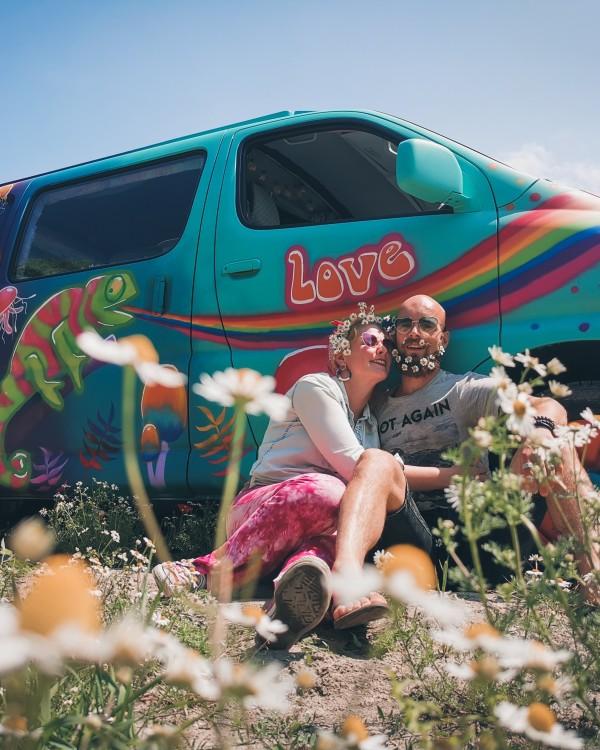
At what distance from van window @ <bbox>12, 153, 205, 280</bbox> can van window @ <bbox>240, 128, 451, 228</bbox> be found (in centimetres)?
34

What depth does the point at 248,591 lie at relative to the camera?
0.91 metres

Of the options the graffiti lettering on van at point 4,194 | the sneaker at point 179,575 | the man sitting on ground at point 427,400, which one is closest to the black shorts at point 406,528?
the man sitting on ground at point 427,400

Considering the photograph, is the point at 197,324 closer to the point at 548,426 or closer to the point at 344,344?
the point at 344,344

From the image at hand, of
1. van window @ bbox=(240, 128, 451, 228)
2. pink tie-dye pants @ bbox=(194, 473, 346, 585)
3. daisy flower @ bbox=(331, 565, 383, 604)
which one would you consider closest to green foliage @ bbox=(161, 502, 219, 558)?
pink tie-dye pants @ bbox=(194, 473, 346, 585)

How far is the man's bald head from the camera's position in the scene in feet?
9.07

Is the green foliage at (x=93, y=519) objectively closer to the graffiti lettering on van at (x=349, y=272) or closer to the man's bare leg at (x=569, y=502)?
the graffiti lettering on van at (x=349, y=272)

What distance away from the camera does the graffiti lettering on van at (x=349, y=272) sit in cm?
295

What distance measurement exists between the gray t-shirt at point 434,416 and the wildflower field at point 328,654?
496 millimetres

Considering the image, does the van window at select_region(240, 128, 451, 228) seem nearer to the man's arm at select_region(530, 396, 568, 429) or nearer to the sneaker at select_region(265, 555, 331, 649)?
the man's arm at select_region(530, 396, 568, 429)

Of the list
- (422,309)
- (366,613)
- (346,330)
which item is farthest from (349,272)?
(366,613)

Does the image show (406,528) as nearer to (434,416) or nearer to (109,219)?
(434,416)

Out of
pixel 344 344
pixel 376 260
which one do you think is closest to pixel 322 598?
pixel 344 344

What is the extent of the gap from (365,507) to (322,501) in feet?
0.63

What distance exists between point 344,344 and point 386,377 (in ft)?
0.84
